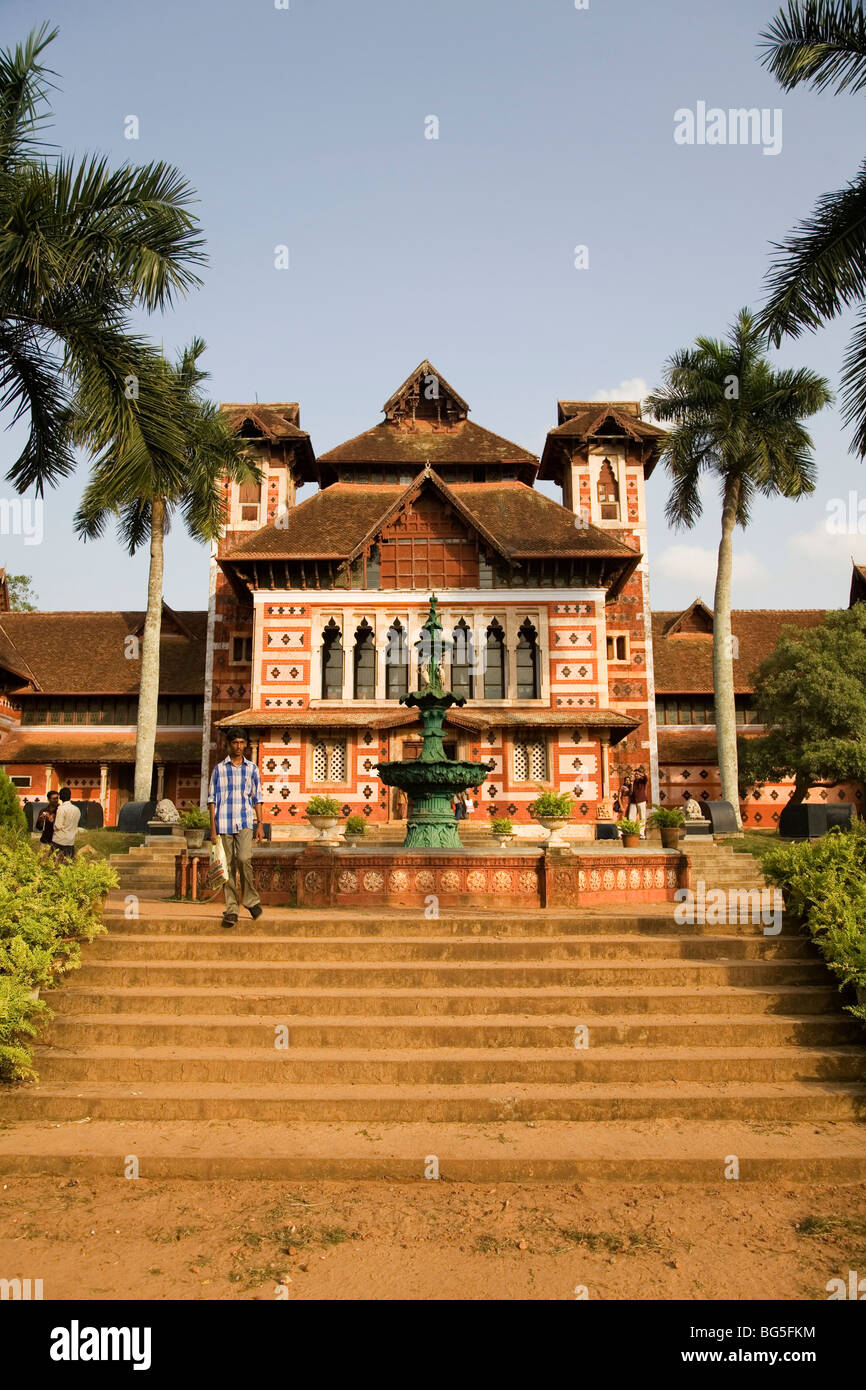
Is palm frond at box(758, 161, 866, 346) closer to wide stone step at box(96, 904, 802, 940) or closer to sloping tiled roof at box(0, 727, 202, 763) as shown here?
wide stone step at box(96, 904, 802, 940)

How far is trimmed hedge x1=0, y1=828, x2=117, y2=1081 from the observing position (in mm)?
7596

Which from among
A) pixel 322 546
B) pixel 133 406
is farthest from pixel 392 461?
pixel 133 406

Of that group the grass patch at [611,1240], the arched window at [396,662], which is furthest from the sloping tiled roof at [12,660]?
the grass patch at [611,1240]

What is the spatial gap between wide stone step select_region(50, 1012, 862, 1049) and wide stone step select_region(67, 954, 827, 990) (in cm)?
88

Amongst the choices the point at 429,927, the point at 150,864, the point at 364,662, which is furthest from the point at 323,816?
the point at 364,662

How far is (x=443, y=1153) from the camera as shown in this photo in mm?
6445

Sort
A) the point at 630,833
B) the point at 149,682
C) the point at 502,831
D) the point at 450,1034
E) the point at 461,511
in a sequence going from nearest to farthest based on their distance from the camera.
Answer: the point at 450,1034, the point at 630,833, the point at 502,831, the point at 149,682, the point at 461,511

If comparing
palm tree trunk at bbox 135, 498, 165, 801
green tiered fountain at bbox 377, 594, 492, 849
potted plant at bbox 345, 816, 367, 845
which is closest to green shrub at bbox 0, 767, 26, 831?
green tiered fountain at bbox 377, 594, 492, 849

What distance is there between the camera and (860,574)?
144 feet

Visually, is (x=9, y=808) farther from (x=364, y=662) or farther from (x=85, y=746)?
(x=85, y=746)

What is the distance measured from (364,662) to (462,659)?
3219mm

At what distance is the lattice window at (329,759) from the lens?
101 ft

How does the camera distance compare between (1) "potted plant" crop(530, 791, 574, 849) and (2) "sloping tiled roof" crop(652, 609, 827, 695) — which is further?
(2) "sloping tiled roof" crop(652, 609, 827, 695)
